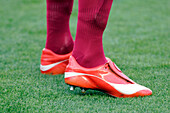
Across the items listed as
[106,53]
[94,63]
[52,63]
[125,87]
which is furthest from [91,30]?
[106,53]

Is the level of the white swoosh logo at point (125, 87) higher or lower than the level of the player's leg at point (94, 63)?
lower

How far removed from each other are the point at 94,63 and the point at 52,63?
1.30ft

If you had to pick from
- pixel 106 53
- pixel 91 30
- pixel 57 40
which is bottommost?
pixel 106 53

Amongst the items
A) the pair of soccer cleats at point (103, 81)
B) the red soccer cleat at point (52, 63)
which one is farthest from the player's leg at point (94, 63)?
the red soccer cleat at point (52, 63)

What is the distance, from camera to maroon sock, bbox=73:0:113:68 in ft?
3.96

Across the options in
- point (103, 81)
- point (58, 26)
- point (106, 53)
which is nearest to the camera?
point (103, 81)

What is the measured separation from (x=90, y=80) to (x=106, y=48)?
0.98 m

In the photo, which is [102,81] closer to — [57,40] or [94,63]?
[94,63]

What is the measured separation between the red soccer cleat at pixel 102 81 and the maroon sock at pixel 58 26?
0.36 m

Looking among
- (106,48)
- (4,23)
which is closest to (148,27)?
(106,48)

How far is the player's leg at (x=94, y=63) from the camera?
1217 mm

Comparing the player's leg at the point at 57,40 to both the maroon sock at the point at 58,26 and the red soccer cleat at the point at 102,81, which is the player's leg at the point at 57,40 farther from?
the red soccer cleat at the point at 102,81

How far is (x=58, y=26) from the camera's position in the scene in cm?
157

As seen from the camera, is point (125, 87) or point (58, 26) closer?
point (125, 87)
